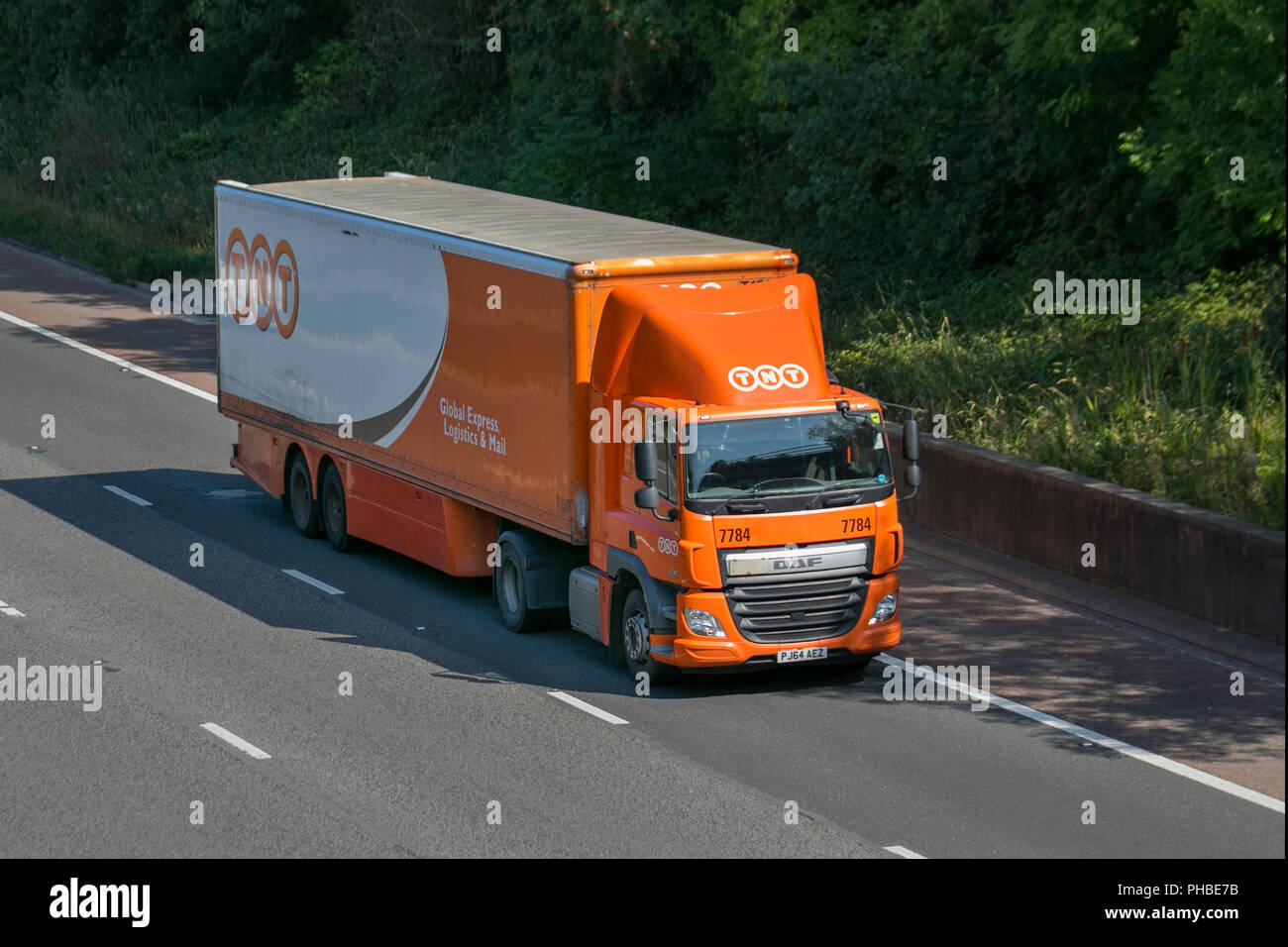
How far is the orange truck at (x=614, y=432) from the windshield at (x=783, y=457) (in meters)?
0.02

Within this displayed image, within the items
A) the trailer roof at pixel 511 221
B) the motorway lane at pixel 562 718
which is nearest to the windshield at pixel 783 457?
the motorway lane at pixel 562 718

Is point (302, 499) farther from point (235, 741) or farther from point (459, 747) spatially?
point (459, 747)

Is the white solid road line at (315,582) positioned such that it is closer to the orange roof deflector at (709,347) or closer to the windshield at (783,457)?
the orange roof deflector at (709,347)

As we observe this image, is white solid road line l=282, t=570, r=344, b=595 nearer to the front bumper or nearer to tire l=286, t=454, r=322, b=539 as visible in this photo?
tire l=286, t=454, r=322, b=539

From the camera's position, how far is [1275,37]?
60.7 feet

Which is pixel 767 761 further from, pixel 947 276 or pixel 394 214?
pixel 947 276

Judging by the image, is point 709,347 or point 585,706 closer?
point 585,706

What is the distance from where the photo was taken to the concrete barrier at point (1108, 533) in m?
15.9

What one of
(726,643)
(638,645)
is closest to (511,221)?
(638,645)

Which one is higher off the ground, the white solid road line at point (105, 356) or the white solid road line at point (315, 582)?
the white solid road line at point (105, 356)

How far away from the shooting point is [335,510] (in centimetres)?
2012

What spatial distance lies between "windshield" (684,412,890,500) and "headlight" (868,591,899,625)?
96 cm

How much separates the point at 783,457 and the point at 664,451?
0.96m

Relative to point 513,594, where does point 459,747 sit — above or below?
below
